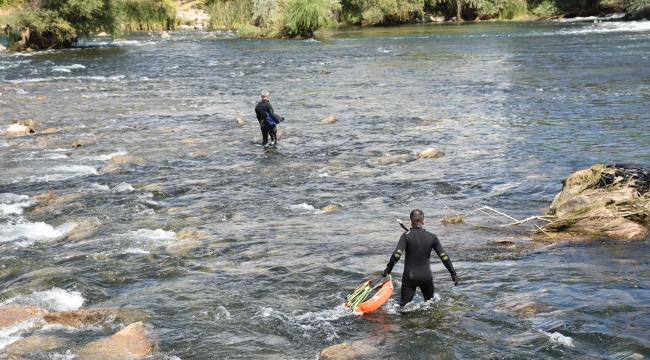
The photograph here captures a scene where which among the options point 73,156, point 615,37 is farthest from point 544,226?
point 615,37

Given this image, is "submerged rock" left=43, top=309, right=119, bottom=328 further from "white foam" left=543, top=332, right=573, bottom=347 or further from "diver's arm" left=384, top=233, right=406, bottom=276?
"white foam" left=543, top=332, right=573, bottom=347

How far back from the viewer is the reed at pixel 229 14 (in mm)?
87131

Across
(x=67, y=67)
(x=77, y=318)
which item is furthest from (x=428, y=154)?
(x=67, y=67)

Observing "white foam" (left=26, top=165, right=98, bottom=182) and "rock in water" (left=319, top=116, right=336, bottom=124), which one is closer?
"white foam" (left=26, top=165, right=98, bottom=182)

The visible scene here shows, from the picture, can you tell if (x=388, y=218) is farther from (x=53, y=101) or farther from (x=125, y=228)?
(x=53, y=101)

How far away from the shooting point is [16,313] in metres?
10.0

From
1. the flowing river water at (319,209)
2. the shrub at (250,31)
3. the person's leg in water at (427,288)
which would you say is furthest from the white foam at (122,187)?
the shrub at (250,31)

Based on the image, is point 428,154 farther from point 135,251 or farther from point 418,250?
point 418,250

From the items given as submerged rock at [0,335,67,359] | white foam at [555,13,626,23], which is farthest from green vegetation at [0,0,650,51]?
submerged rock at [0,335,67,359]

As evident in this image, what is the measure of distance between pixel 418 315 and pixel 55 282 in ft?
19.6

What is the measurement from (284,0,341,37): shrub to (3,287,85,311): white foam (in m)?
55.5

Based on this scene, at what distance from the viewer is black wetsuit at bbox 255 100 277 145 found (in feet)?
70.7

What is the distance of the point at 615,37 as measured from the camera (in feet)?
166

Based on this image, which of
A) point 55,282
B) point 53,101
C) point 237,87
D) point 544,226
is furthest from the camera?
point 237,87
